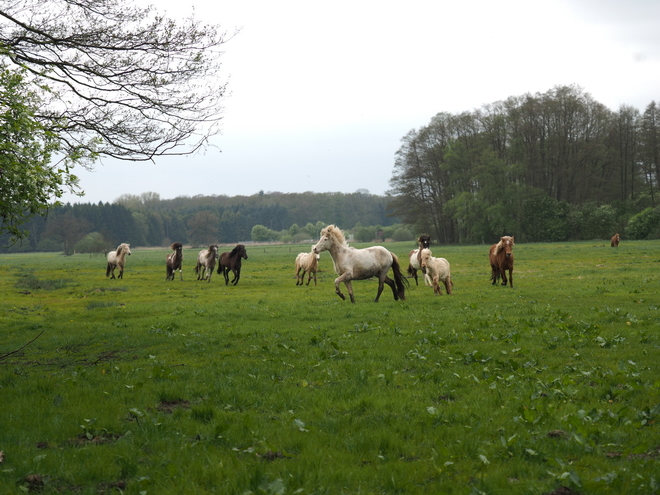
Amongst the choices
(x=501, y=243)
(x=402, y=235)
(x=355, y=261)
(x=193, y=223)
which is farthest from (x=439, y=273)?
(x=193, y=223)

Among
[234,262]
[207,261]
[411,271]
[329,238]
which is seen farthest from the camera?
[207,261]

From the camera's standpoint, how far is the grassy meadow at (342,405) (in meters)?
4.61

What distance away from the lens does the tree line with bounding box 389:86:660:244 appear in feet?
242

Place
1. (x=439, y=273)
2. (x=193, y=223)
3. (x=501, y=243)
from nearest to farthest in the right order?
(x=439, y=273) → (x=501, y=243) → (x=193, y=223)

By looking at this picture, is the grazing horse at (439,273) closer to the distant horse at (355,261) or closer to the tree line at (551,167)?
the distant horse at (355,261)

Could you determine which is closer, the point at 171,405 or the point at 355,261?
the point at 171,405

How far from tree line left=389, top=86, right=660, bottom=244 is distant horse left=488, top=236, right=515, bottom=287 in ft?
170

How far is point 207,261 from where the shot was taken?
32.4 m

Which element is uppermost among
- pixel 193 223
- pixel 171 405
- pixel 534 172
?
pixel 534 172

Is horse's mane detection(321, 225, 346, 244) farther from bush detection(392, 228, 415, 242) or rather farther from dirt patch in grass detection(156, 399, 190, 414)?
bush detection(392, 228, 415, 242)

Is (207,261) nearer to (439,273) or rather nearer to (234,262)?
(234,262)

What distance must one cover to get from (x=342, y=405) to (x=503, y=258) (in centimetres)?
1790

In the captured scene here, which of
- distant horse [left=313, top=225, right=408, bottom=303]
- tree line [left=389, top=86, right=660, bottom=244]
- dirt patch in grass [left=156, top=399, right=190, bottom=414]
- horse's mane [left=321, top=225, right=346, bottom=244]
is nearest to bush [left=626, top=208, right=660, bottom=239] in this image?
tree line [left=389, top=86, right=660, bottom=244]

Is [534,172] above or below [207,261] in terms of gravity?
above
